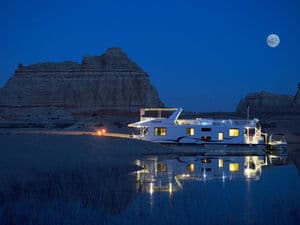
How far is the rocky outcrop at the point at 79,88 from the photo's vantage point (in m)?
101

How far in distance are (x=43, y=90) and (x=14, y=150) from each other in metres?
81.5

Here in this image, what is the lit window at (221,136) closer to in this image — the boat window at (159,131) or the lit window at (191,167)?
the boat window at (159,131)

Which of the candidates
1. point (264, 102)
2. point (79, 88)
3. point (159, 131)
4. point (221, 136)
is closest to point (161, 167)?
point (159, 131)

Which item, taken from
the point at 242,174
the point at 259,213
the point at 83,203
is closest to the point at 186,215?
the point at 259,213

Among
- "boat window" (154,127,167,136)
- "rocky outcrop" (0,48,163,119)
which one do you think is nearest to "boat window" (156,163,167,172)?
"boat window" (154,127,167,136)

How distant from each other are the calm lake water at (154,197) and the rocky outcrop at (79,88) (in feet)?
262

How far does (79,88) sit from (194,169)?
3313 inches

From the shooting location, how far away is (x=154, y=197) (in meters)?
15.3

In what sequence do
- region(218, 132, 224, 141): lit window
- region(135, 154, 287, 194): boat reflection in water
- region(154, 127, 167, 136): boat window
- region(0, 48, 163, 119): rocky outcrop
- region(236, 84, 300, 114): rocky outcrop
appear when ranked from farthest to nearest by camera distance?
region(236, 84, 300, 114): rocky outcrop < region(0, 48, 163, 119): rocky outcrop < region(154, 127, 167, 136): boat window < region(218, 132, 224, 141): lit window < region(135, 154, 287, 194): boat reflection in water

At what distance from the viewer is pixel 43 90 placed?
104m

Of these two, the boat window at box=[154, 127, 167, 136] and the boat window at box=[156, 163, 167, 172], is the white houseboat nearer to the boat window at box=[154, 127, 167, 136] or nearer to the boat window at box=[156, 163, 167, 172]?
the boat window at box=[154, 127, 167, 136]

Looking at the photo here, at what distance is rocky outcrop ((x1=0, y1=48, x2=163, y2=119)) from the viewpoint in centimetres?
10138

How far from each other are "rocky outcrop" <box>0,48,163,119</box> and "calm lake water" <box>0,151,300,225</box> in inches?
3144

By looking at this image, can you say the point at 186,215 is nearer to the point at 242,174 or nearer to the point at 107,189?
the point at 107,189
